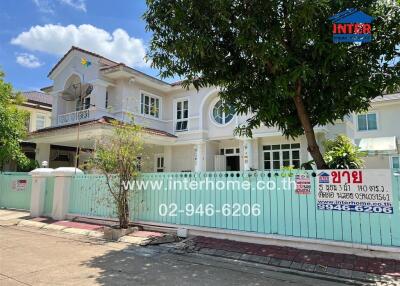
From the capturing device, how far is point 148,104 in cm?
1950

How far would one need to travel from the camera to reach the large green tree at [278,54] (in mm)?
6363

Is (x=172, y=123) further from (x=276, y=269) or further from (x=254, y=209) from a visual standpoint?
(x=276, y=269)

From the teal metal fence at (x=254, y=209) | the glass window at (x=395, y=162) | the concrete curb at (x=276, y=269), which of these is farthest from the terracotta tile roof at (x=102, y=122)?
the glass window at (x=395, y=162)

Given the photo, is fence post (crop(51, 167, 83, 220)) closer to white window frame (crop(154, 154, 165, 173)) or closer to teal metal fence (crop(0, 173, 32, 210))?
teal metal fence (crop(0, 173, 32, 210))

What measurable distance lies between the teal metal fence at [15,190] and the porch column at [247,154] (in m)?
10.3

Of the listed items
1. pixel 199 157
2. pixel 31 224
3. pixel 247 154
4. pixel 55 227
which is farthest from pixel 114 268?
pixel 199 157

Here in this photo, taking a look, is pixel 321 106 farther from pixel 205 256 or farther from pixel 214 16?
pixel 205 256

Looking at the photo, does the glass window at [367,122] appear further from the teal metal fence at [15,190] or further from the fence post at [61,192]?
the teal metal fence at [15,190]

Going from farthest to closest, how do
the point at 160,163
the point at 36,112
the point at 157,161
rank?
the point at 36,112 < the point at 157,161 < the point at 160,163

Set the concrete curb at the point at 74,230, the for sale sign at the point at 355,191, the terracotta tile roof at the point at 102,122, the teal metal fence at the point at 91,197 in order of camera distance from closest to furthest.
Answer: the for sale sign at the point at 355,191 → the concrete curb at the point at 74,230 → the teal metal fence at the point at 91,197 → the terracotta tile roof at the point at 102,122

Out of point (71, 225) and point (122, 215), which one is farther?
point (71, 225)

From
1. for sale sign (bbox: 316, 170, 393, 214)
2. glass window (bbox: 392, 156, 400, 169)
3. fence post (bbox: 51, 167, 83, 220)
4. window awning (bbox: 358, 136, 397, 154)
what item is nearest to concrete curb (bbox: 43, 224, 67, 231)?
fence post (bbox: 51, 167, 83, 220)

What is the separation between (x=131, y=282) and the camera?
17.1 ft

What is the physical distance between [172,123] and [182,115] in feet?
2.80
